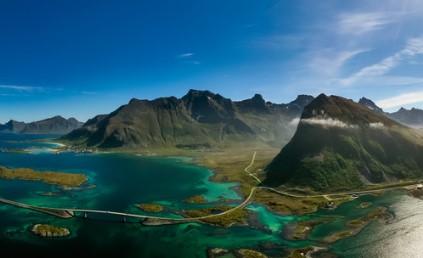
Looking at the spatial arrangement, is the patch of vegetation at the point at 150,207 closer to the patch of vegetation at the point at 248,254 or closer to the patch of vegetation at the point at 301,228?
the patch of vegetation at the point at 248,254

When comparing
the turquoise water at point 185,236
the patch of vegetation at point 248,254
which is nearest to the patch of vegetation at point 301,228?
the turquoise water at point 185,236

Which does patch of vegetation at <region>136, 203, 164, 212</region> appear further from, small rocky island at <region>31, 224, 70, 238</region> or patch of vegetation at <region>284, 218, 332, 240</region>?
patch of vegetation at <region>284, 218, 332, 240</region>

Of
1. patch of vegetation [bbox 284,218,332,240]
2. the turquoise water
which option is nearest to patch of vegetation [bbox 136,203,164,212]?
the turquoise water

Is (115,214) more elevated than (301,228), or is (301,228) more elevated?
(115,214)

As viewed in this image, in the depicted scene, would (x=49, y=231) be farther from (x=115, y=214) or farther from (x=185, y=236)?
(x=185, y=236)

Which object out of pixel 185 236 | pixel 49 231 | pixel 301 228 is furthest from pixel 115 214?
pixel 301 228

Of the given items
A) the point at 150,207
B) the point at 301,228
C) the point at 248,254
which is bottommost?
the point at 248,254
